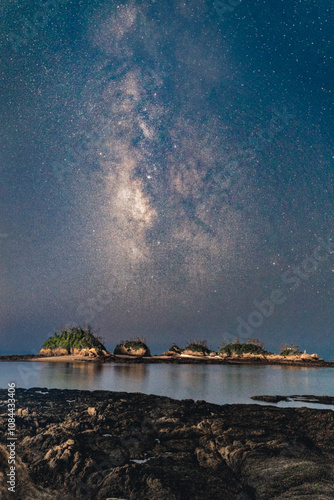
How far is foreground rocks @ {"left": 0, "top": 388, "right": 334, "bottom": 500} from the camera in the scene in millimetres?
7762

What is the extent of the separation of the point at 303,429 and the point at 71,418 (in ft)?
31.9

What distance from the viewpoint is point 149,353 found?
109 m

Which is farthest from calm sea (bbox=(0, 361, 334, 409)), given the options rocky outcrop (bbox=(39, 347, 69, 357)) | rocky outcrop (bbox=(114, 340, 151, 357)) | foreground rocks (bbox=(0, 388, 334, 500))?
rocky outcrop (bbox=(114, 340, 151, 357))

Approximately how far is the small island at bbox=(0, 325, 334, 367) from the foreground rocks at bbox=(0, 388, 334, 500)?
76132 mm

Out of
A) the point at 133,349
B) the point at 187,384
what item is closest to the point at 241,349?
the point at 133,349

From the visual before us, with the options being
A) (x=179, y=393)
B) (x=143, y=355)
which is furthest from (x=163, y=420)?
(x=143, y=355)

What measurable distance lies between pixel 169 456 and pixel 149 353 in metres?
103

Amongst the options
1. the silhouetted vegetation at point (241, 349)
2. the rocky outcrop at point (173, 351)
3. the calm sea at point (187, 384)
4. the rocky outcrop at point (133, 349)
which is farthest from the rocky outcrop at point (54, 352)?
the silhouetted vegetation at point (241, 349)

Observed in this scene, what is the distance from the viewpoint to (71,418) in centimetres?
1414

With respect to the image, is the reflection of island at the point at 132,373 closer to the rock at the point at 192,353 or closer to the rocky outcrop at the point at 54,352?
the rocky outcrop at the point at 54,352

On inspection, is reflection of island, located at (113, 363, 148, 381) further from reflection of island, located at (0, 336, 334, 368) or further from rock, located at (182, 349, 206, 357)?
rock, located at (182, 349, 206, 357)

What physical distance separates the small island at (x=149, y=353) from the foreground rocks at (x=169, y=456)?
7613 centimetres

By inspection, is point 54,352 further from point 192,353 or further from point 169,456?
point 169,456

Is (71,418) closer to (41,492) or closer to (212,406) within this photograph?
(41,492)
